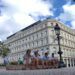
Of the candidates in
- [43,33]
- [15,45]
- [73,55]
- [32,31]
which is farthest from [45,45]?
[15,45]

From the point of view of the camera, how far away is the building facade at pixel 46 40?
8996 centimetres

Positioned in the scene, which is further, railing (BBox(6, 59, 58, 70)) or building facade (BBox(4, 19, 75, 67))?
building facade (BBox(4, 19, 75, 67))

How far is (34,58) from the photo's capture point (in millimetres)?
12289

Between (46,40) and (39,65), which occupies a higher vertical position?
(46,40)

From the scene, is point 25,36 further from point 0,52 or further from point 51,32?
point 0,52

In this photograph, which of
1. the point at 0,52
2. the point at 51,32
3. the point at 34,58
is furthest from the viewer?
the point at 51,32

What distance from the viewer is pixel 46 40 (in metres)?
91.4

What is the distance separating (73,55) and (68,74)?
95504mm

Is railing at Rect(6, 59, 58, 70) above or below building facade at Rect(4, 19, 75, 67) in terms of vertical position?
below

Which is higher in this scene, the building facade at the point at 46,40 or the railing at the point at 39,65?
the building facade at the point at 46,40

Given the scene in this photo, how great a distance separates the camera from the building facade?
89956mm

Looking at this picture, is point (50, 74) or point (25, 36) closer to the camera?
point (50, 74)

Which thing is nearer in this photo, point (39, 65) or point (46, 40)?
point (39, 65)

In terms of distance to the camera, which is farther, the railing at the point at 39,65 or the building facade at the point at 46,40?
the building facade at the point at 46,40
